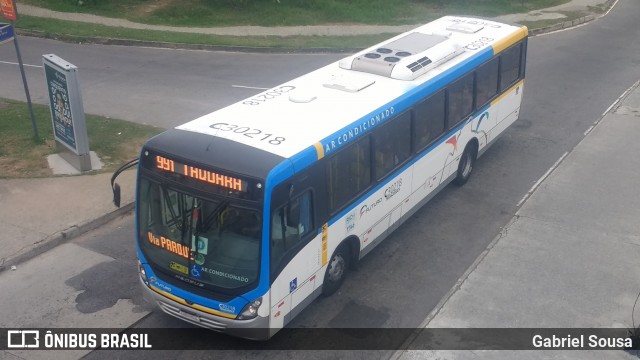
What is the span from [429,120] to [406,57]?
1.20 m

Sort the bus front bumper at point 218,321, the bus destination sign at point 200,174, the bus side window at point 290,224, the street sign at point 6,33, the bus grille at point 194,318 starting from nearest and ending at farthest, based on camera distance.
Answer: the bus destination sign at point 200,174, the bus side window at point 290,224, the bus front bumper at point 218,321, the bus grille at point 194,318, the street sign at point 6,33

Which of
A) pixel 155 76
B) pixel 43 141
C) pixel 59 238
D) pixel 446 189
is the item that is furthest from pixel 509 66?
pixel 155 76

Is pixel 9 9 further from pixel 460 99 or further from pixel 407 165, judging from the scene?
pixel 460 99

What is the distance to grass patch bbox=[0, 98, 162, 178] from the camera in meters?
14.1

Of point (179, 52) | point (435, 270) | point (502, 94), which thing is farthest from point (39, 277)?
point (179, 52)

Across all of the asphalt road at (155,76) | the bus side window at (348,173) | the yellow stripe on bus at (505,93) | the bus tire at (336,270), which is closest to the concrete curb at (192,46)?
the asphalt road at (155,76)

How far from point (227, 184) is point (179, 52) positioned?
16149mm

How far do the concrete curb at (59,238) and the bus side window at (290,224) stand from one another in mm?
5011

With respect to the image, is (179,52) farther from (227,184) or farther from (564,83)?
(227,184)

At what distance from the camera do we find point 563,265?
11.1 metres

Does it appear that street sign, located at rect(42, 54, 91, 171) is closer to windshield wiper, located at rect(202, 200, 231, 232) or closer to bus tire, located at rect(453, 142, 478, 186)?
windshield wiper, located at rect(202, 200, 231, 232)

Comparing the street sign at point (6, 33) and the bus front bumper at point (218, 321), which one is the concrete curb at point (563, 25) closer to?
the street sign at point (6, 33)

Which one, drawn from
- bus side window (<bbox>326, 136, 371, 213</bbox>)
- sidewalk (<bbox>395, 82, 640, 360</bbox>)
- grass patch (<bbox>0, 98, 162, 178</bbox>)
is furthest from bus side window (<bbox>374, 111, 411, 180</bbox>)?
grass patch (<bbox>0, 98, 162, 178</bbox>)

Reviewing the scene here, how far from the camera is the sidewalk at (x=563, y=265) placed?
9688mm
